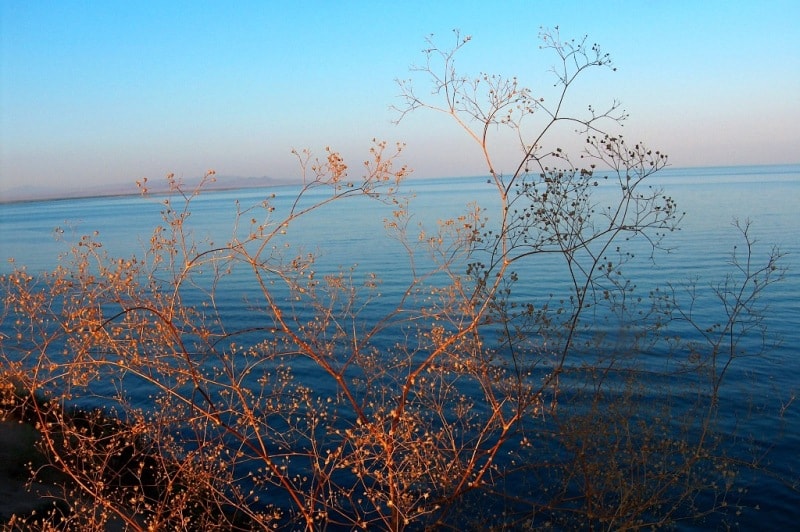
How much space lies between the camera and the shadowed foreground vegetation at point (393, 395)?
5.71 metres

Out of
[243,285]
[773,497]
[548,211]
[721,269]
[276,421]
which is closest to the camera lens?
[548,211]

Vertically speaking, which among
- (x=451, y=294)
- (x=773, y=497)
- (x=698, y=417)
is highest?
(x=451, y=294)

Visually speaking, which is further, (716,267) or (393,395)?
(716,267)

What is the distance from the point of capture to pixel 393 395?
332 inches

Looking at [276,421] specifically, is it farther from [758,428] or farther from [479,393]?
[758,428]

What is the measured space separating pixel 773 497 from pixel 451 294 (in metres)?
7.44

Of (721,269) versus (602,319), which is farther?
(721,269)

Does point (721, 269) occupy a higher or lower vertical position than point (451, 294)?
lower

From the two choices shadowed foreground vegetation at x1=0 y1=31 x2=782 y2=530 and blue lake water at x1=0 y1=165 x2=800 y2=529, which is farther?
blue lake water at x1=0 y1=165 x2=800 y2=529

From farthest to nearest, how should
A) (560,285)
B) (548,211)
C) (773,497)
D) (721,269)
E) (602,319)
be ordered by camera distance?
1. (721,269)
2. (560,285)
3. (602,319)
4. (773,497)
5. (548,211)

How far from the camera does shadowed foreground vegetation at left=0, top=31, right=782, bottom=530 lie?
5711mm

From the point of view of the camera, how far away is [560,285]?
875 inches

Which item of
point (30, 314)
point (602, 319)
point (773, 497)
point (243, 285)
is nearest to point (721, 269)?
point (602, 319)

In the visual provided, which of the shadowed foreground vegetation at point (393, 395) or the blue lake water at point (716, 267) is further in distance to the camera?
the blue lake water at point (716, 267)
